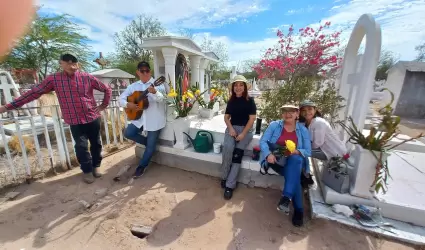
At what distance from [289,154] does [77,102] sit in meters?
2.77

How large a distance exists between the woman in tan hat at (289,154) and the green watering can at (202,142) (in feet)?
3.19

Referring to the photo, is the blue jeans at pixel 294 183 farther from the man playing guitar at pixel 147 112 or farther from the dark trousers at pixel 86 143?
the dark trousers at pixel 86 143

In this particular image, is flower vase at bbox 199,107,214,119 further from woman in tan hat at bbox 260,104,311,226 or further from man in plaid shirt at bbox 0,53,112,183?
woman in tan hat at bbox 260,104,311,226

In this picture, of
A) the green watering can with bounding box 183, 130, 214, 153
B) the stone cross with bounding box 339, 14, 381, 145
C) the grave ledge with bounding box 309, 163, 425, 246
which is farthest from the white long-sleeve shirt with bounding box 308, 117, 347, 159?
the green watering can with bounding box 183, 130, 214, 153

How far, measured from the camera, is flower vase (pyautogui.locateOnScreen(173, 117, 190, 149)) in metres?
3.03

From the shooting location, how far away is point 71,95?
2.49 metres

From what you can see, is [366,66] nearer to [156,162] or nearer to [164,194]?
[164,194]

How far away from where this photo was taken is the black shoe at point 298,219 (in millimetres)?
2018

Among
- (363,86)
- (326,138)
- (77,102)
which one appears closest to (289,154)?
(326,138)

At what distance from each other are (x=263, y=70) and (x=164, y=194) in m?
4.98

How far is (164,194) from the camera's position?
2586mm

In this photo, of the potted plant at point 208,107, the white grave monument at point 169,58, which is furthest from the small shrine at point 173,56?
the potted plant at point 208,107

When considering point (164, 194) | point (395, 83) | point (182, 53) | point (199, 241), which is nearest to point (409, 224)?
point (199, 241)

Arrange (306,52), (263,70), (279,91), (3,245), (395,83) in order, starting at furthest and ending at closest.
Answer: (395,83)
(263,70)
(306,52)
(279,91)
(3,245)
